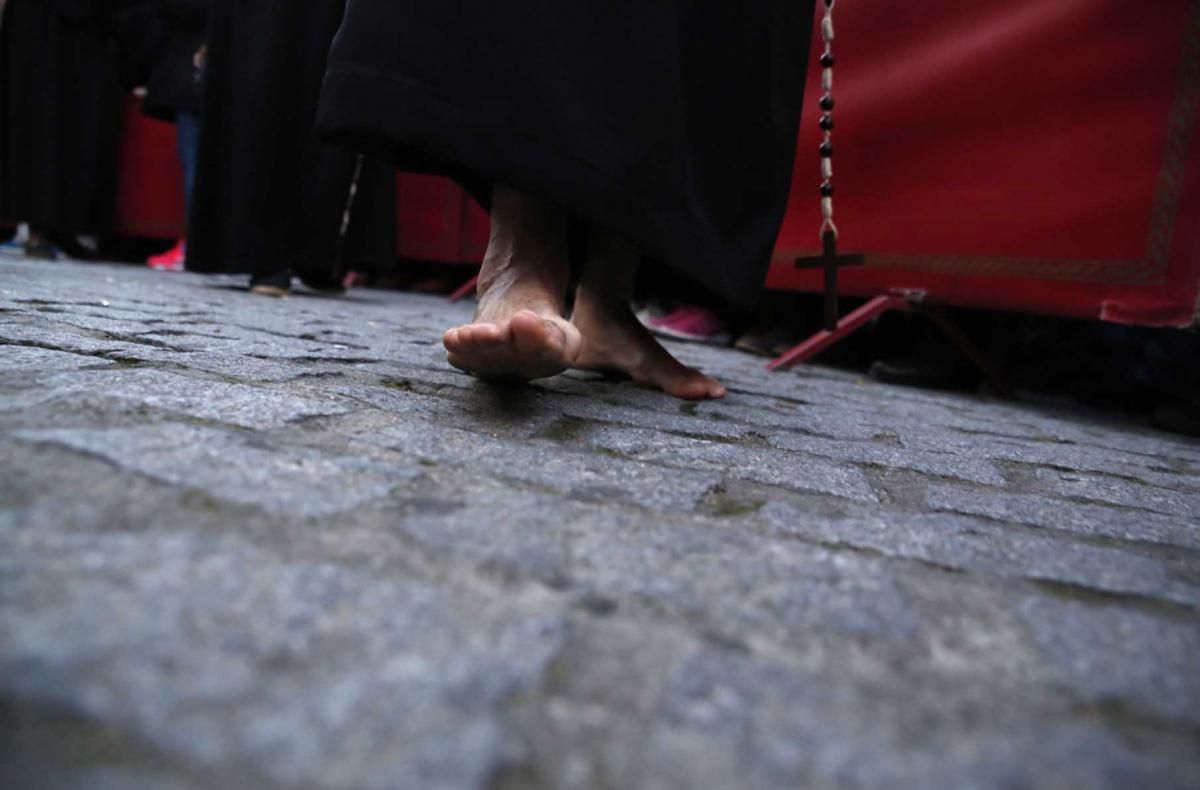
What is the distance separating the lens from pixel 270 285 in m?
2.79

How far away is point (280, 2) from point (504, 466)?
2.51 m

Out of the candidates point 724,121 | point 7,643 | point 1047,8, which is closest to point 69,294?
point 724,121

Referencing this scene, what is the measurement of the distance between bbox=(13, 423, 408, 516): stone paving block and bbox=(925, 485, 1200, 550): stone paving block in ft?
1.84

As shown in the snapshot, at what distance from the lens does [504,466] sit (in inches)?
27.3

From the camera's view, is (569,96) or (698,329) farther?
(698,329)

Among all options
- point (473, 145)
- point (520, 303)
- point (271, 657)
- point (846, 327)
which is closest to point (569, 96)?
point (473, 145)

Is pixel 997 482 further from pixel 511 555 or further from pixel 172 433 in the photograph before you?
pixel 172 433

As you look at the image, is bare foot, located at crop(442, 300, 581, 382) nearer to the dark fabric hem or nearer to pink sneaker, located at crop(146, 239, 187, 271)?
the dark fabric hem

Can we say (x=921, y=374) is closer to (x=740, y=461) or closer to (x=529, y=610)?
(x=740, y=461)

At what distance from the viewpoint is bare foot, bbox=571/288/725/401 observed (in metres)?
1.29

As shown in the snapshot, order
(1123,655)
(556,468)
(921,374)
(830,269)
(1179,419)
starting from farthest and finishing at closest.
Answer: (921,374), (1179,419), (830,269), (556,468), (1123,655)

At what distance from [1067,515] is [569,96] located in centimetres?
75

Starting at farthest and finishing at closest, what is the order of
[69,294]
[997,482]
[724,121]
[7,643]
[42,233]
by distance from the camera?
[42,233] < [69,294] < [724,121] < [997,482] < [7,643]

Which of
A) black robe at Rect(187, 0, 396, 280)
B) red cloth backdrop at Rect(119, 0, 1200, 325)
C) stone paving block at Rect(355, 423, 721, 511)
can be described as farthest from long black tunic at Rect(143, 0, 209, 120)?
stone paving block at Rect(355, 423, 721, 511)
